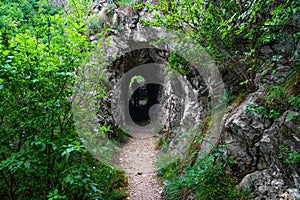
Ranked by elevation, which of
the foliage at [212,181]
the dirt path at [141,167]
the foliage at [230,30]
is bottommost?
the dirt path at [141,167]

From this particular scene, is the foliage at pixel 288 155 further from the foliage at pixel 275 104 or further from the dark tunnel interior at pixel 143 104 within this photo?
the dark tunnel interior at pixel 143 104

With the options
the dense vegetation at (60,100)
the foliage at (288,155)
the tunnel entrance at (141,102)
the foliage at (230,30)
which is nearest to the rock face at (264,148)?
the foliage at (288,155)

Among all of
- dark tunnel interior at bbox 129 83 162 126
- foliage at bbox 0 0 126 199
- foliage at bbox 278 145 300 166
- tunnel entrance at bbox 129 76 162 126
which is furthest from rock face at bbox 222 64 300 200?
dark tunnel interior at bbox 129 83 162 126

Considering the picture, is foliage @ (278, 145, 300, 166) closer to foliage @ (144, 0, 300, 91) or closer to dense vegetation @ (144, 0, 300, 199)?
dense vegetation @ (144, 0, 300, 199)

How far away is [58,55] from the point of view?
7.31ft

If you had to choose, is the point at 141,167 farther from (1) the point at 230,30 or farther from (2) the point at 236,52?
(1) the point at 230,30

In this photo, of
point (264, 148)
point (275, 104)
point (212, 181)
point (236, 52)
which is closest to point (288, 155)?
point (264, 148)

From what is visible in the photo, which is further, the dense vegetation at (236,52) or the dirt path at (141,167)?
the dirt path at (141,167)

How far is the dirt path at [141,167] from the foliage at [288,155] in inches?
107

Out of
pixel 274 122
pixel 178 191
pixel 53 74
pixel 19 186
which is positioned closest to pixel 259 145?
pixel 274 122

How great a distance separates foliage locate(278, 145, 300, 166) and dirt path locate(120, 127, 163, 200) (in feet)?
8.94

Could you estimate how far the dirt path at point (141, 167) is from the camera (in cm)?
459

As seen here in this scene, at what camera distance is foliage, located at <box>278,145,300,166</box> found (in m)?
2.15

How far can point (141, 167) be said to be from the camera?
6.05 metres
